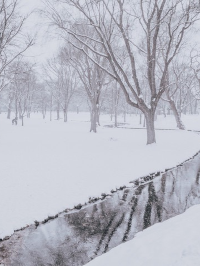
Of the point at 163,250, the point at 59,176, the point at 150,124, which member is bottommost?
the point at 59,176

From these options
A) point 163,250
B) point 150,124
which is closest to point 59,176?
point 163,250

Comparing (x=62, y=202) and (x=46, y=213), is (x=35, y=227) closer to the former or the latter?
(x=46, y=213)

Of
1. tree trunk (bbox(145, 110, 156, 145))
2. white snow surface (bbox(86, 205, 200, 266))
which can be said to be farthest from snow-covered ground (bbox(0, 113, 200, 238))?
white snow surface (bbox(86, 205, 200, 266))

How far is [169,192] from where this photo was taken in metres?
6.48

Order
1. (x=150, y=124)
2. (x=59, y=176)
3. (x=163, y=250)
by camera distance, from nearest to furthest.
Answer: (x=163, y=250)
(x=59, y=176)
(x=150, y=124)

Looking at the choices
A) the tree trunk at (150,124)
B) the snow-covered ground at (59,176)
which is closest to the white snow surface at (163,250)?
the snow-covered ground at (59,176)

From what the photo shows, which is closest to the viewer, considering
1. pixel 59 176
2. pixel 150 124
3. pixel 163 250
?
pixel 163 250

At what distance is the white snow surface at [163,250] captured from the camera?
271cm

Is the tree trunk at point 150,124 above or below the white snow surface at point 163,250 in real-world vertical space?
above

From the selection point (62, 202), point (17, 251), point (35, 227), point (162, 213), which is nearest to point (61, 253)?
point (17, 251)

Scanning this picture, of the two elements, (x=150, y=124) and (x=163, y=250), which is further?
(x=150, y=124)

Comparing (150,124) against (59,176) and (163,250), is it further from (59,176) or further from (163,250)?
(163,250)

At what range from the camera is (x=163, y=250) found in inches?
118

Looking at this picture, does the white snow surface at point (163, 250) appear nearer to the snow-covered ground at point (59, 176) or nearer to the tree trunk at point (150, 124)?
the snow-covered ground at point (59, 176)
